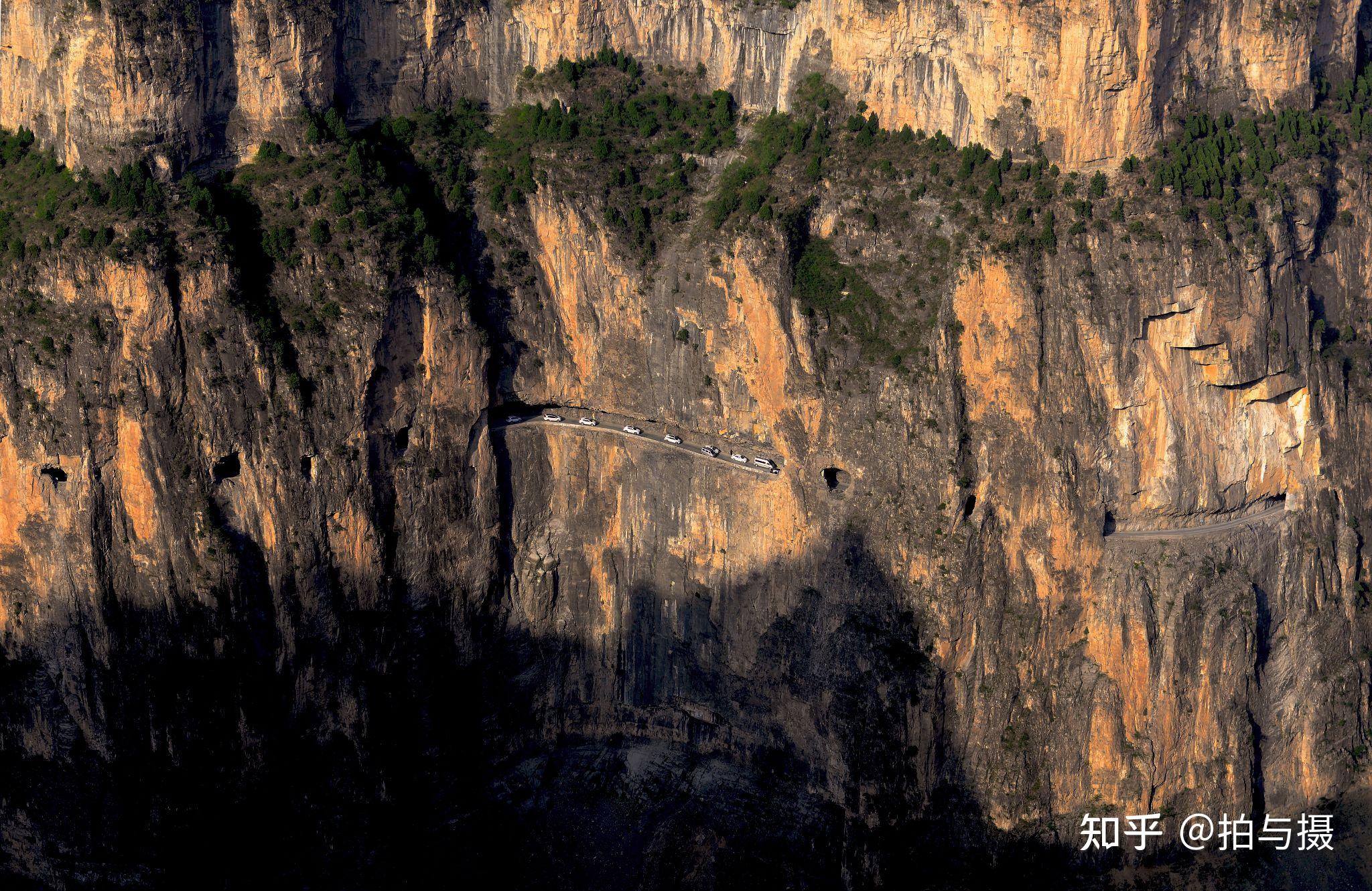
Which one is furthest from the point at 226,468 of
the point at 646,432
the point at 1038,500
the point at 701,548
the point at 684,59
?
the point at 1038,500

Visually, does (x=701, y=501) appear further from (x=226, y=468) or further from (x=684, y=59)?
(x=684, y=59)

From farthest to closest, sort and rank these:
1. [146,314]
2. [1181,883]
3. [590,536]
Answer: [590,536]
[1181,883]
[146,314]

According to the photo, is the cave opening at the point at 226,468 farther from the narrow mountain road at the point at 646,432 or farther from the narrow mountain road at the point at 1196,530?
the narrow mountain road at the point at 1196,530

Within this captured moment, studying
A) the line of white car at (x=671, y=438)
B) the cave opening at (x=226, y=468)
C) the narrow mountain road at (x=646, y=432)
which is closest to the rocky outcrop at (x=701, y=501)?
the cave opening at (x=226, y=468)

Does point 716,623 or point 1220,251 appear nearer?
point 1220,251

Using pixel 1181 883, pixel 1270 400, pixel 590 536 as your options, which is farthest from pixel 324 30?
pixel 1181 883

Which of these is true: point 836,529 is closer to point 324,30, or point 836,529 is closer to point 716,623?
point 716,623

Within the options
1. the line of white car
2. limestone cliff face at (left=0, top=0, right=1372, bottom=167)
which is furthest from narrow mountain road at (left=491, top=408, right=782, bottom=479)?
limestone cliff face at (left=0, top=0, right=1372, bottom=167)
